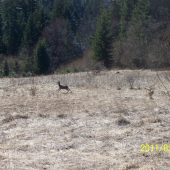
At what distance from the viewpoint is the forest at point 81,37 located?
2902cm

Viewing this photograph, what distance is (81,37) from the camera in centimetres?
4888

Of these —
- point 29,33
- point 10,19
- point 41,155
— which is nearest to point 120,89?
point 41,155

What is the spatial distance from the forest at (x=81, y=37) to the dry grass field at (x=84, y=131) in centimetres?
1105

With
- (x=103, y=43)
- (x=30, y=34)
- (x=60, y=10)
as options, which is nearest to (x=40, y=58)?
(x=103, y=43)

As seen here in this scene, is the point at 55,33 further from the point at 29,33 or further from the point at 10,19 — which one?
the point at 10,19

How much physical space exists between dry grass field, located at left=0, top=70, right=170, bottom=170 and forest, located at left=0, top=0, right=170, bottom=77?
1105cm

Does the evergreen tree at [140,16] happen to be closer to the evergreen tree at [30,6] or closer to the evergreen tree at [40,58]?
the evergreen tree at [40,58]

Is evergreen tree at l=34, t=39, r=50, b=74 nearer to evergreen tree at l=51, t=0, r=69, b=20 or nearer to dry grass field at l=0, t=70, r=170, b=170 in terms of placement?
evergreen tree at l=51, t=0, r=69, b=20

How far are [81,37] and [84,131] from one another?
1720 inches

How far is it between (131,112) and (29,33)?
38208mm

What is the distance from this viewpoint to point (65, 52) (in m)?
42.9

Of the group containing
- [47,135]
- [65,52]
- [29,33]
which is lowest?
[65,52]
